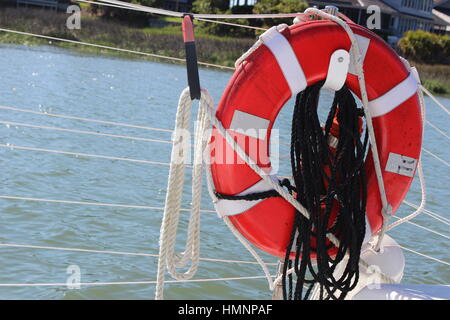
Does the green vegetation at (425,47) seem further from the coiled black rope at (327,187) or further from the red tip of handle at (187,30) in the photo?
the red tip of handle at (187,30)

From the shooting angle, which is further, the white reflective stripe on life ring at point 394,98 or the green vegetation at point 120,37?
the green vegetation at point 120,37

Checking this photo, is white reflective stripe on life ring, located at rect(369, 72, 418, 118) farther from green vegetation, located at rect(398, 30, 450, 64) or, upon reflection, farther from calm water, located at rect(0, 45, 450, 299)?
green vegetation, located at rect(398, 30, 450, 64)

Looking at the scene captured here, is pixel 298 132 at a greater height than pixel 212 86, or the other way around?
pixel 298 132

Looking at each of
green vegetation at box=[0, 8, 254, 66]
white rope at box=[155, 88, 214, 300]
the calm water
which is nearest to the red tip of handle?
white rope at box=[155, 88, 214, 300]

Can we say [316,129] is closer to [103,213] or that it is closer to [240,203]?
[240,203]

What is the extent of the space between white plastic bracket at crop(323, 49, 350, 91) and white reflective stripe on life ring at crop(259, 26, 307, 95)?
0.35 feet

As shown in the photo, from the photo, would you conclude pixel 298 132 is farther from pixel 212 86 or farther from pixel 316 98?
pixel 212 86

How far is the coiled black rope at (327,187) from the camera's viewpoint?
2.22m

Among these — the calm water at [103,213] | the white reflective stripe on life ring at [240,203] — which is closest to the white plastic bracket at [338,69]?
the white reflective stripe on life ring at [240,203]

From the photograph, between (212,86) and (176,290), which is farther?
(212,86)

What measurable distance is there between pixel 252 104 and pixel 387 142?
0.50 metres

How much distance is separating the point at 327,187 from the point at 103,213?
287 cm

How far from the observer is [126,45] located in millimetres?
22797

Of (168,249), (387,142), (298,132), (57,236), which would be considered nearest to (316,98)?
(298,132)
